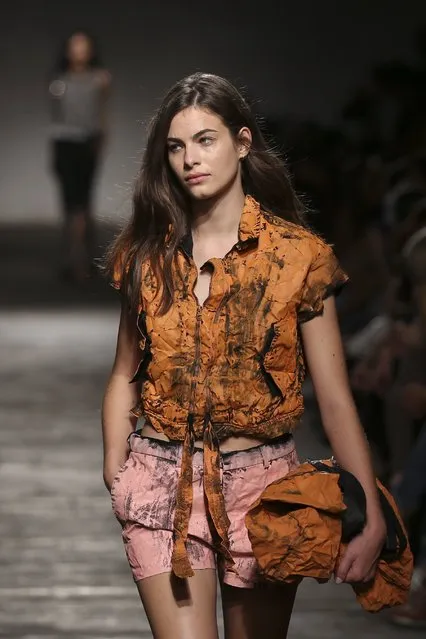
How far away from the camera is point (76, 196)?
12.2 metres

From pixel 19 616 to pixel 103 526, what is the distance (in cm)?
98

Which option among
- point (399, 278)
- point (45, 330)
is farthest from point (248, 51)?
point (399, 278)

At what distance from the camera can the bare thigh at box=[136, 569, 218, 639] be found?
2.64 meters

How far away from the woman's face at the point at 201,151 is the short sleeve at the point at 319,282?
0.18m

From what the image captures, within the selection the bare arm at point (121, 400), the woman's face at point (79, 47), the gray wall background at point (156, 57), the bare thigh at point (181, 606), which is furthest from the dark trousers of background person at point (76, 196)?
the bare thigh at point (181, 606)

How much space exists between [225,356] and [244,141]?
1.14ft

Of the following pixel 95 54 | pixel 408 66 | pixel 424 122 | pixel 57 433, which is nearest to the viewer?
pixel 57 433

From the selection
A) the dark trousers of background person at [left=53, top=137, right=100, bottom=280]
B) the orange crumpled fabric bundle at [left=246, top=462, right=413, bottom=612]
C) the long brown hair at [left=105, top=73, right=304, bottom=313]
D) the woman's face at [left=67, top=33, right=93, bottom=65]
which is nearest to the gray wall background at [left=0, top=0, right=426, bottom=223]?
the dark trousers of background person at [left=53, top=137, right=100, bottom=280]

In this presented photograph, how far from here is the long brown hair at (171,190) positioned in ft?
8.95

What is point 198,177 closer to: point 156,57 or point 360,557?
point 360,557

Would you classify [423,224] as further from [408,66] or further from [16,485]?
[408,66]

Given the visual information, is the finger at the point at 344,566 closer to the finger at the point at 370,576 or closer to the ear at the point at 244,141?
the finger at the point at 370,576

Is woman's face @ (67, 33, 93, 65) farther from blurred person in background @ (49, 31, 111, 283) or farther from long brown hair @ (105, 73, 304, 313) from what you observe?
long brown hair @ (105, 73, 304, 313)

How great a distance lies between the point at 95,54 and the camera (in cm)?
1205
